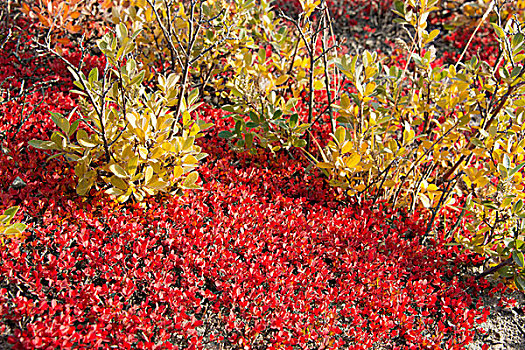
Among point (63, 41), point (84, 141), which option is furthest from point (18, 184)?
point (63, 41)

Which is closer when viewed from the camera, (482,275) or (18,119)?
(482,275)

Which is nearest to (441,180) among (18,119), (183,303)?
(183,303)

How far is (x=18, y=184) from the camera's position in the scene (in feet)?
9.60

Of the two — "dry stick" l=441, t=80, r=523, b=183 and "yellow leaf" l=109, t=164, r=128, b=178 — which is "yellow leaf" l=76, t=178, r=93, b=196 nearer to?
"yellow leaf" l=109, t=164, r=128, b=178

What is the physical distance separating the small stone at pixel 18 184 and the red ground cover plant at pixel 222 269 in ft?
0.11

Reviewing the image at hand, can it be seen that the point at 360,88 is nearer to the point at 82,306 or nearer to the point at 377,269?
the point at 377,269

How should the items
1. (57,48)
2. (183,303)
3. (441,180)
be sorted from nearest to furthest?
(183,303) < (441,180) < (57,48)

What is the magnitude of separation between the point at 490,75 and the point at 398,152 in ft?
2.52

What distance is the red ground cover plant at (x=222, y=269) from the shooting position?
7.80 feet

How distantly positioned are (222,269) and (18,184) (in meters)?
1.47

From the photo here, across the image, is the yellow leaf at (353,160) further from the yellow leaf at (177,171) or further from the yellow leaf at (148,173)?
the yellow leaf at (148,173)

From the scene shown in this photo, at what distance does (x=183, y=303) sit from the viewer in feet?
8.20

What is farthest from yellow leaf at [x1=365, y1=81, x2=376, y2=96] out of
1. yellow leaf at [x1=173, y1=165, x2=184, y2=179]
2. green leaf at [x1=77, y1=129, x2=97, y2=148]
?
green leaf at [x1=77, y1=129, x2=97, y2=148]

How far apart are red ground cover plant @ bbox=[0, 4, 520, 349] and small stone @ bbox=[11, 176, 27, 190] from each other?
0.03m
